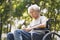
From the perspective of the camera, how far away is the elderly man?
101 inches

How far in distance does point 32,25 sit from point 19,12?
0.78 ft

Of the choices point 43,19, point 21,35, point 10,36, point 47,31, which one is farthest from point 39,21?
point 10,36

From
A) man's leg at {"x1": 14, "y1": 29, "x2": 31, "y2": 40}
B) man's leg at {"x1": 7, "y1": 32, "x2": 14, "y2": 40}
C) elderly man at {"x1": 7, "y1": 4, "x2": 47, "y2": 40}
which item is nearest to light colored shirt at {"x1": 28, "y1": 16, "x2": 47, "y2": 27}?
elderly man at {"x1": 7, "y1": 4, "x2": 47, "y2": 40}

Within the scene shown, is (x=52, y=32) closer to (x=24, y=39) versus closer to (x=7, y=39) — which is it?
(x=24, y=39)

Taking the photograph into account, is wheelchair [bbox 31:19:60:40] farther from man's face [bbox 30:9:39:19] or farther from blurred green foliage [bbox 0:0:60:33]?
man's face [bbox 30:9:39:19]

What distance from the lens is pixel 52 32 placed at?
2.52 meters

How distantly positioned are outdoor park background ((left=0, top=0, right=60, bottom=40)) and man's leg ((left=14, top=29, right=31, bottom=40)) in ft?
0.23

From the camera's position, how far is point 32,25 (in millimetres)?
2598

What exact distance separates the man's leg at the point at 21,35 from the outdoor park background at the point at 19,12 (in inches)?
2.7

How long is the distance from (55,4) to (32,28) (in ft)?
1.35

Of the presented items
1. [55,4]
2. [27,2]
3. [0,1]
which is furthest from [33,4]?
[0,1]

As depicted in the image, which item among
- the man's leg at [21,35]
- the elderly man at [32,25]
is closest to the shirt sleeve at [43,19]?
the elderly man at [32,25]

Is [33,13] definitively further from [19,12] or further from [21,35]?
[21,35]

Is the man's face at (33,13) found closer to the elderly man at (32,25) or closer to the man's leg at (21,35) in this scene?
the elderly man at (32,25)
